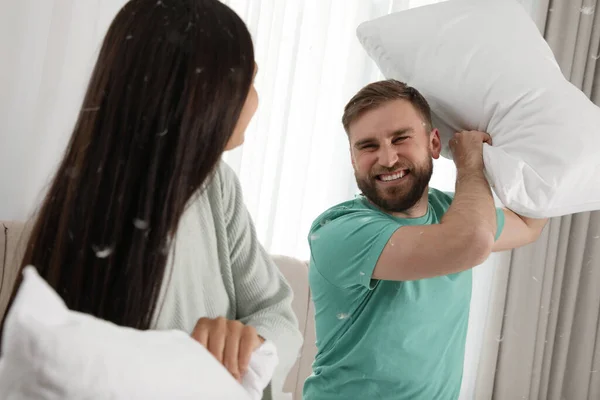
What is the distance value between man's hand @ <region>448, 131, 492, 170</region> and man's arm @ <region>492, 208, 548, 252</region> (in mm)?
148

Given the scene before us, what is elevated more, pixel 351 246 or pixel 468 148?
pixel 468 148

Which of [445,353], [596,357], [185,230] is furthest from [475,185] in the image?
[596,357]

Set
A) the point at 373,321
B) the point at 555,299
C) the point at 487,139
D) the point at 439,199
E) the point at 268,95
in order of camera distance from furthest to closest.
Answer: the point at 555,299 < the point at 268,95 < the point at 439,199 < the point at 487,139 < the point at 373,321

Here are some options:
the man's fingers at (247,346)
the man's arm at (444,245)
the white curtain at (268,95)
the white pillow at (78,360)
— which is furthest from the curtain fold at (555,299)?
the white pillow at (78,360)

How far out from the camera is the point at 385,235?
3.71 feet

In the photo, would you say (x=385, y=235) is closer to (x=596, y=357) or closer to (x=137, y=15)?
(x=137, y=15)

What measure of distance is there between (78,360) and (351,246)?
2.14 ft

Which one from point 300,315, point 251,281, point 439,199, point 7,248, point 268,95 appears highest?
point 268,95

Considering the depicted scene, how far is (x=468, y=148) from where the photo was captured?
1.27 metres

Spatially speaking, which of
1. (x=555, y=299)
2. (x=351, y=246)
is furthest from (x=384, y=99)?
(x=555, y=299)

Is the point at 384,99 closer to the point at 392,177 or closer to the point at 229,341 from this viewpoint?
the point at 392,177

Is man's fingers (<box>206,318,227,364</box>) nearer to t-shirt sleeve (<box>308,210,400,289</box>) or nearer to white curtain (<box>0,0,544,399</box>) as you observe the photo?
A: t-shirt sleeve (<box>308,210,400,289</box>)

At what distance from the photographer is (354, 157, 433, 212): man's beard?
1.24 metres

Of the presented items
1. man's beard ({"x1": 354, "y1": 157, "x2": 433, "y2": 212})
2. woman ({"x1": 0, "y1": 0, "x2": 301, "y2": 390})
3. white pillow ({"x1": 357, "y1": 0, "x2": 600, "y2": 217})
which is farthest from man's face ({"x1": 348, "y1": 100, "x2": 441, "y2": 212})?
woman ({"x1": 0, "y1": 0, "x2": 301, "y2": 390})
